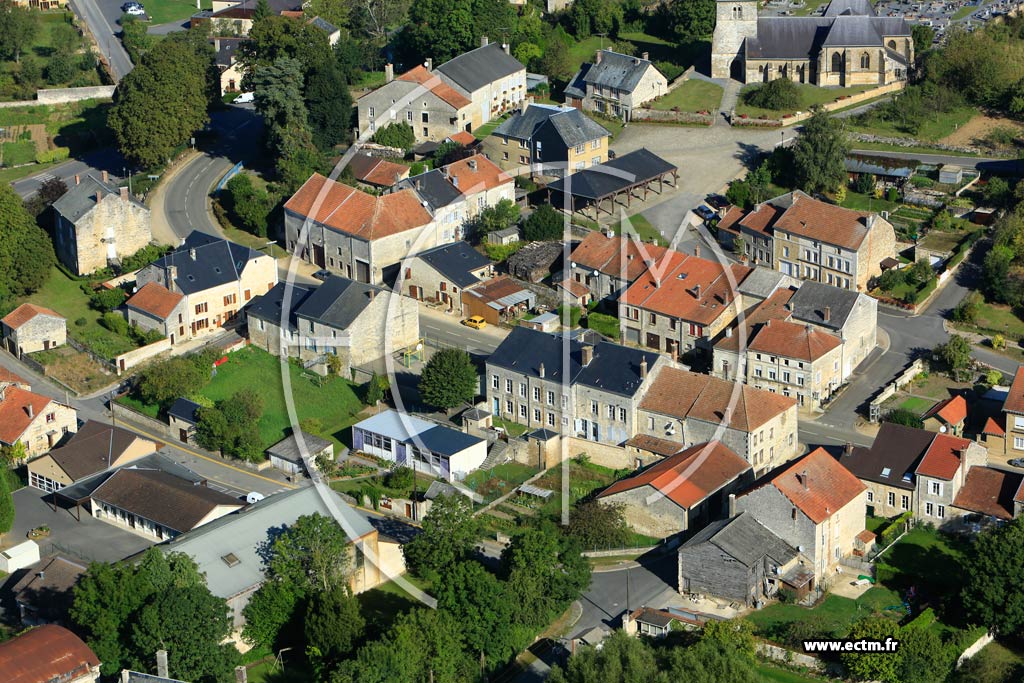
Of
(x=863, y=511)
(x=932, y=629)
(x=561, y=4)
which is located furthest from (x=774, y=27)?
(x=932, y=629)

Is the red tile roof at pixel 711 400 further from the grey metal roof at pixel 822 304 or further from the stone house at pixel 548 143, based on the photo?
the stone house at pixel 548 143

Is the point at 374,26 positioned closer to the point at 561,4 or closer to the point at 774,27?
the point at 561,4

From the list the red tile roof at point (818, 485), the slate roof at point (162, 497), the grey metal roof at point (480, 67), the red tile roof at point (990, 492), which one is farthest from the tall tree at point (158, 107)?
the red tile roof at point (990, 492)

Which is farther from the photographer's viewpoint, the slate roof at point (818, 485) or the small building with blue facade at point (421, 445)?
the small building with blue facade at point (421, 445)

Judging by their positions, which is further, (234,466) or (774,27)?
(774,27)

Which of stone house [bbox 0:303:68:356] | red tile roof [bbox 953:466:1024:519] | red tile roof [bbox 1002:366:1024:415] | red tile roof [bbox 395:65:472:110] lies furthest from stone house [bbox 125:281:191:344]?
red tile roof [bbox 1002:366:1024:415]
